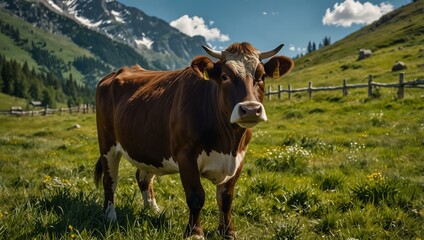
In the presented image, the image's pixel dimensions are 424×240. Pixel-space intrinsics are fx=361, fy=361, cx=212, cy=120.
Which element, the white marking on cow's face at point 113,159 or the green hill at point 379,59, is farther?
the green hill at point 379,59

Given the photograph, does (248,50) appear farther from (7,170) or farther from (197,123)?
(7,170)

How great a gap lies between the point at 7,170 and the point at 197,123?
21.5ft

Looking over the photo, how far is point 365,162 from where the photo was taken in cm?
861

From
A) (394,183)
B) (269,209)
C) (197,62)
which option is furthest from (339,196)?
(197,62)

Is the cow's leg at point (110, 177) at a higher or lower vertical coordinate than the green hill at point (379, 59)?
lower

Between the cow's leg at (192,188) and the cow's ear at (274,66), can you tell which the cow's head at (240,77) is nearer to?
the cow's ear at (274,66)

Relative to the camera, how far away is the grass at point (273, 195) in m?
4.60

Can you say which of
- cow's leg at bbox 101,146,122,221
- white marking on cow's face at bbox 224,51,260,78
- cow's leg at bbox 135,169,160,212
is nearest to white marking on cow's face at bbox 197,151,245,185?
white marking on cow's face at bbox 224,51,260,78

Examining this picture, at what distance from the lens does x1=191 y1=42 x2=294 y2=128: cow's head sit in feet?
12.8

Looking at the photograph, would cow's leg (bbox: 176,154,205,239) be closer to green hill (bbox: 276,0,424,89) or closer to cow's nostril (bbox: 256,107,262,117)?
cow's nostril (bbox: 256,107,262,117)

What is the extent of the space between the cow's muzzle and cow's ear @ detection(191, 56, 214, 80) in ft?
3.04

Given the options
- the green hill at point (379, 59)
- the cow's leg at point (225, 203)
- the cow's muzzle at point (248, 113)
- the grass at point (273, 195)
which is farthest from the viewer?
the green hill at point (379, 59)

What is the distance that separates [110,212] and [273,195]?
2.87 metres

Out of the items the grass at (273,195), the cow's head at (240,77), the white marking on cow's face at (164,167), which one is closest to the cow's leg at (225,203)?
the grass at (273,195)
